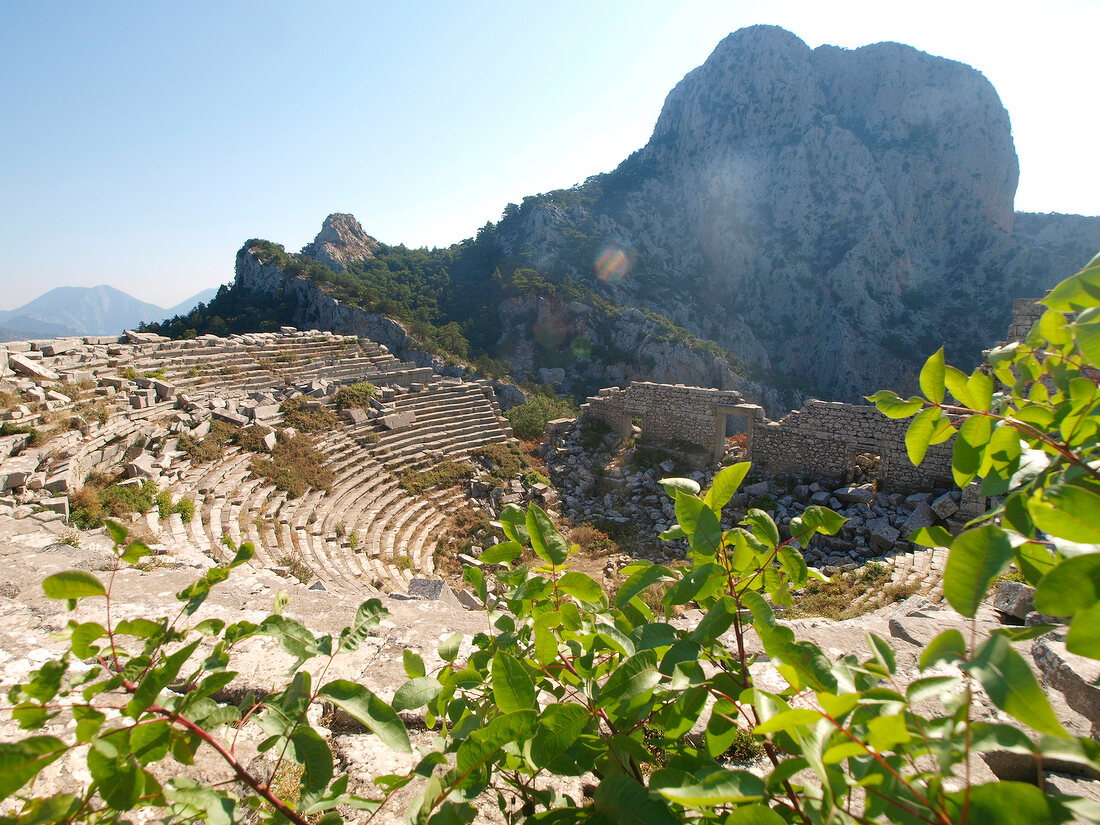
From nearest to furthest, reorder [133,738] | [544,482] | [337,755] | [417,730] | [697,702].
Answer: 1. [133,738]
2. [697,702]
3. [337,755]
4. [417,730]
5. [544,482]

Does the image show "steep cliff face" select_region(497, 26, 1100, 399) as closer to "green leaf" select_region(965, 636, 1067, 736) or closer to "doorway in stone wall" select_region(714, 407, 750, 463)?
"doorway in stone wall" select_region(714, 407, 750, 463)

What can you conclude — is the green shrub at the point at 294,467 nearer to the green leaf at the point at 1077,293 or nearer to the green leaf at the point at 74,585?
the green leaf at the point at 74,585

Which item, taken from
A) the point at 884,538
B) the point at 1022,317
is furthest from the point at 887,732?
the point at 1022,317

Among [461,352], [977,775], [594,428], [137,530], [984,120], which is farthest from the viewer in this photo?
[984,120]

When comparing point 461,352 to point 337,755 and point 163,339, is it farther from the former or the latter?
point 337,755

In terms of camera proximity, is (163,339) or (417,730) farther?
(163,339)

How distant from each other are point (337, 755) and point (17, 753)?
1544 millimetres

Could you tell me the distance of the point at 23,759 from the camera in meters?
0.66

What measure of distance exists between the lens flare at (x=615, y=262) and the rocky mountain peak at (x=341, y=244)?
2342cm

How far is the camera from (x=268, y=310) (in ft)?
110

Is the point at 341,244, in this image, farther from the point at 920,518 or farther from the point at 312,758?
the point at 312,758

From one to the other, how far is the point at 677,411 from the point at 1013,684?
43.8ft

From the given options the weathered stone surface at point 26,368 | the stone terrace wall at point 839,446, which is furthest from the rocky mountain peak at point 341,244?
the stone terrace wall at point 839,446

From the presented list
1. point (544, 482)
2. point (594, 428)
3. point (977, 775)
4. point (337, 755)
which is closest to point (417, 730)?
point (337, 755)
